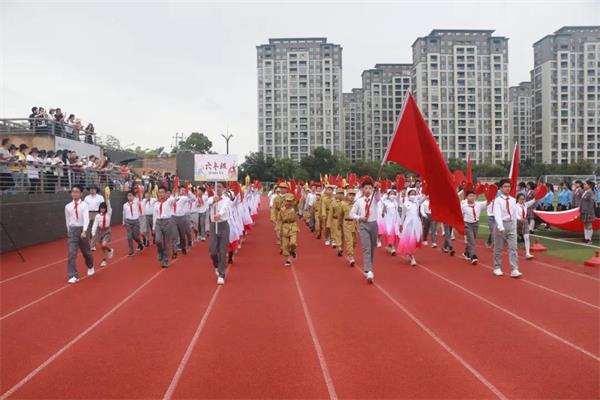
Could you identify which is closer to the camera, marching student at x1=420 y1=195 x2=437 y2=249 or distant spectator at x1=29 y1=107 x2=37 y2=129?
marching student at x1=420 y1=195 x2=437 y2=249

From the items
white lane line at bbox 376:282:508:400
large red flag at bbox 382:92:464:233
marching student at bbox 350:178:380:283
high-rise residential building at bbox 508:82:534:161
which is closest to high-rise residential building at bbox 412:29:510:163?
high-rise residential building at bbox 508:82:534:161

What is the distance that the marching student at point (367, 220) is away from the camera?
9.01m

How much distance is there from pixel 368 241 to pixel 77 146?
1766cm

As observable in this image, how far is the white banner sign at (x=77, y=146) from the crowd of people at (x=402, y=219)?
10.7 m

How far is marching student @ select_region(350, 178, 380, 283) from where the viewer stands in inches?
355

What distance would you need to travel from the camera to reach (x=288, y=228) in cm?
1115

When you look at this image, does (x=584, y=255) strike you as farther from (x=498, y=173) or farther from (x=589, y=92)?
(x=589, y=92)

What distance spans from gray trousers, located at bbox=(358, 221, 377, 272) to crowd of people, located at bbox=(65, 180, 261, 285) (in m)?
2.44

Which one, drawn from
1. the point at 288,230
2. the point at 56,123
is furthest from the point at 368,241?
the point at 56,123

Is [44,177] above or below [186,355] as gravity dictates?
above

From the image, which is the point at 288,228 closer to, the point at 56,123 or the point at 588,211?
the point at 588,211

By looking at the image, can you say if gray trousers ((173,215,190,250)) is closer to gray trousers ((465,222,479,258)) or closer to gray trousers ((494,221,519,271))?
gray trousers ((465,222,479,258))

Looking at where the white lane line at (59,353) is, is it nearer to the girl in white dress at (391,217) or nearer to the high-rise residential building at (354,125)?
the girl in white dress at (391,217)

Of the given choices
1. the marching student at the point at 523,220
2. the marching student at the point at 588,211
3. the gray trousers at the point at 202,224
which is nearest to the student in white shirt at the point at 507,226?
the marching student at the point at 523,220
